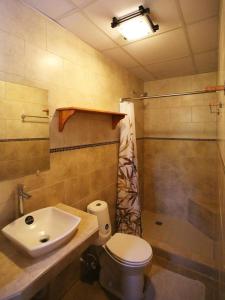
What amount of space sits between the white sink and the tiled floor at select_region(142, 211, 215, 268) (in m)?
1.46

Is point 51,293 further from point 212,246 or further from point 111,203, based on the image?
point 212,246

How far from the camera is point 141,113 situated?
3127mm

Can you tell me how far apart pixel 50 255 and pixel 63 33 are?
5.67ft

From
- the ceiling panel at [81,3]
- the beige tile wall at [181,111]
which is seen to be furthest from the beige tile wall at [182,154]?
the ceiling panel at [81,3]

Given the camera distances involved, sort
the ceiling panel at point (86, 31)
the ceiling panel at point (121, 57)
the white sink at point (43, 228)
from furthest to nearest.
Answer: the ceiling panel at point (121, 57) < the ceiling panel at point (86, 31) < the white sink at point (43, 228)

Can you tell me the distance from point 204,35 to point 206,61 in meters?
0.68

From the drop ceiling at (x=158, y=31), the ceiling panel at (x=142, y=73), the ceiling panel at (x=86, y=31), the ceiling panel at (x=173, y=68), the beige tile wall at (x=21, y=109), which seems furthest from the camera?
the ceiling panel at (x=142, y=73)

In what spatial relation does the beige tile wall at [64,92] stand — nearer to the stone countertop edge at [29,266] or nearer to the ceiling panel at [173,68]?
the stone countertop edge at [29,266]

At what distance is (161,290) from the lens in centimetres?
175

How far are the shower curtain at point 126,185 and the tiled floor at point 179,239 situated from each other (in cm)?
32

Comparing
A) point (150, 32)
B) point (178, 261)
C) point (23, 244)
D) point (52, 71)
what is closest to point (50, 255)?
point (23, 244)

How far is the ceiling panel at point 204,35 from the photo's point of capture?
1.53 m

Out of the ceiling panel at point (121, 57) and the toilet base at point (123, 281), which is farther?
the ceiling panel at point (121, 57)

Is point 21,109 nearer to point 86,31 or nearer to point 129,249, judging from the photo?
point 86,31
